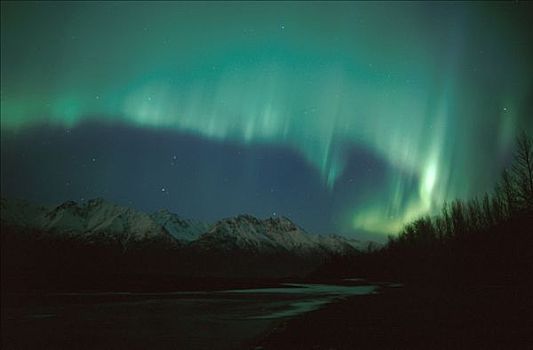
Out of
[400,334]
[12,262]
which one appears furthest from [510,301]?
[12,262]

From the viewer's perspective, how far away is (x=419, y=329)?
819 inches

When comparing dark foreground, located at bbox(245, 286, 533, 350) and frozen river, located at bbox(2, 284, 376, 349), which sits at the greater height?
dark foreground, located at bbox(245, 286, 533, 350)

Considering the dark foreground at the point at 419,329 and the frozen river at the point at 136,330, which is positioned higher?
the dark foreground at the point at 419,329

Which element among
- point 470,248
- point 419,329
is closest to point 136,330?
point 419,329

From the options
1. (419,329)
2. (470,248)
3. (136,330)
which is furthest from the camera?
(470,248)

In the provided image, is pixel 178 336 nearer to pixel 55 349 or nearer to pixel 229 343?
pixel 229 343

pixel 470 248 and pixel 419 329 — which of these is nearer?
pixel 419 329

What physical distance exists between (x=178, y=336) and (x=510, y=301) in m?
21.7

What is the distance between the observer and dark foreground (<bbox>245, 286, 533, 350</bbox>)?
16.9 m

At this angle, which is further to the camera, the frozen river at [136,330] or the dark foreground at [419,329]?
the frozen river at [136,330]

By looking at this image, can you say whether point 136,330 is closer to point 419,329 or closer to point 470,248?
point 419,329

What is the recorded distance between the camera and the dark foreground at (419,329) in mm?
16859

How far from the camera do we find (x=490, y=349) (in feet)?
48.6

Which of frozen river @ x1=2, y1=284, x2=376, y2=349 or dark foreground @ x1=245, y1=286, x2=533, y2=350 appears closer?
dark foreground @ x1=245, y1=286, x2=533, y2=350
